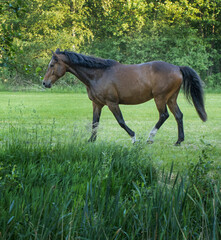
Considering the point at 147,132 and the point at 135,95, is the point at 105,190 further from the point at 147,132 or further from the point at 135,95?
the point at 147,132

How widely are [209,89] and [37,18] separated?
15.0 meters

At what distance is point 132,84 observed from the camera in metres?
6.80

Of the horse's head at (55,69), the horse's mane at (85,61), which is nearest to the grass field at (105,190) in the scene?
the horse's mane at (85,61)

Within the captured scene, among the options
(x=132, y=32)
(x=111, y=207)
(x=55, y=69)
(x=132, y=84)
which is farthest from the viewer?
(x=132, y=32)

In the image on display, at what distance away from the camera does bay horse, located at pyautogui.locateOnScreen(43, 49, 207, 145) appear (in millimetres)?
6516

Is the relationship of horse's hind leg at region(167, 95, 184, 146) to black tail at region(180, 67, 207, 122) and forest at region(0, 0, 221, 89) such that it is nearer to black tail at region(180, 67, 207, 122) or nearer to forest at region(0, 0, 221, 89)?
black tail at region(180, 67, 207, 122)

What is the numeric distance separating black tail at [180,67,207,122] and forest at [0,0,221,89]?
20.3 m

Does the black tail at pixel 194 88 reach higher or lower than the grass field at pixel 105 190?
higher

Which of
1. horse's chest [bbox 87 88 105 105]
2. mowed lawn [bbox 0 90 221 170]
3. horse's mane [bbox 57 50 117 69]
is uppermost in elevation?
horse's mane [bbox 57 50 117 69]

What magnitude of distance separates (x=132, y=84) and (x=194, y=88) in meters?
1.16

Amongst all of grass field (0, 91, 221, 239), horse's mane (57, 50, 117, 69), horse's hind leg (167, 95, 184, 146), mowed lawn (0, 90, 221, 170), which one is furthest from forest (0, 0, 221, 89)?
grass field (0, 91, 221, 239)

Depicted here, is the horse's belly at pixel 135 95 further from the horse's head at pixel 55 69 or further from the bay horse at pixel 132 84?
the horse's head at pixel 55 69

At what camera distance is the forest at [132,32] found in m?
28.8

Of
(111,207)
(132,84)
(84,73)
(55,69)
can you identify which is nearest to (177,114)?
(132,84)
